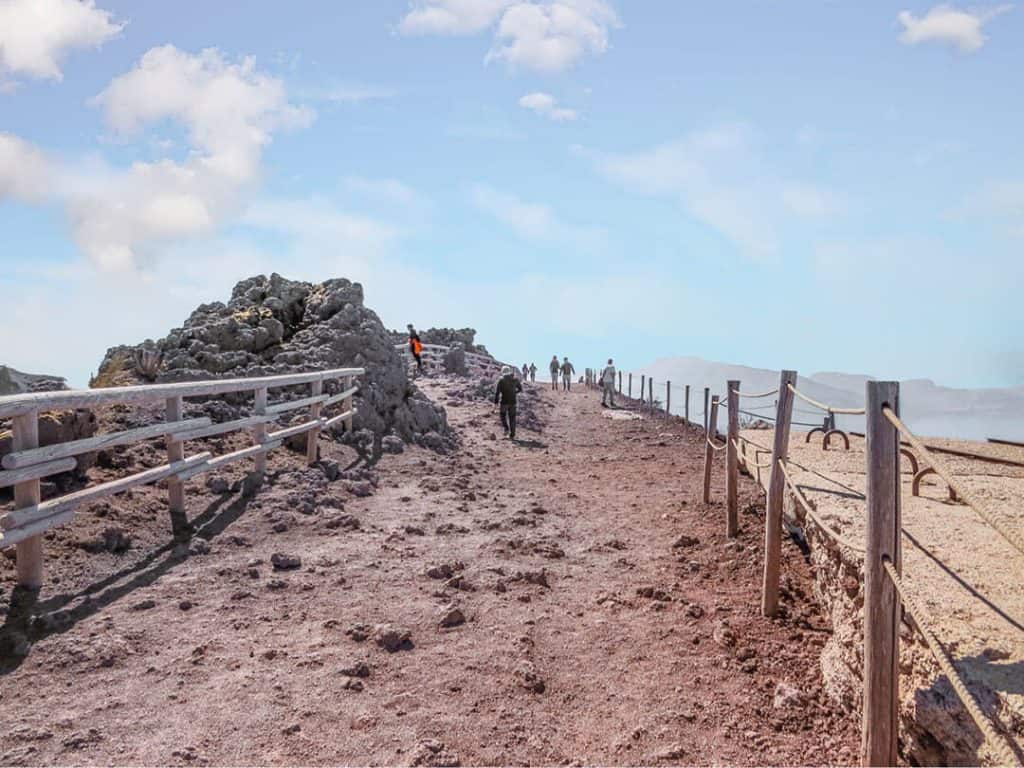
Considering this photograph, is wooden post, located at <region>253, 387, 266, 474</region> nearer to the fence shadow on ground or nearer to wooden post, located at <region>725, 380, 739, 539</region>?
the fence shadow on ground

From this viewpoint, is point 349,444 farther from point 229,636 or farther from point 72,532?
point 229,636

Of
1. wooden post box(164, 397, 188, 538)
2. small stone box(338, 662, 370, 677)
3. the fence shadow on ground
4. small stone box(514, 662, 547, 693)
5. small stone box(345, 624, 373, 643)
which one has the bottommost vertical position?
small stone box(514, 662, 547, 693)

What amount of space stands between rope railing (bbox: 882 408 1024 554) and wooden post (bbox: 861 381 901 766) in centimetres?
8

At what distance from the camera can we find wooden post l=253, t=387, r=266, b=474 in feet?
26.9

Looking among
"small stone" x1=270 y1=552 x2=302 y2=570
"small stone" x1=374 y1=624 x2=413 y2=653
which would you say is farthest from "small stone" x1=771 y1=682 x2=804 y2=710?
"small stone" x1=270 y1=552 x2=302 y2=570

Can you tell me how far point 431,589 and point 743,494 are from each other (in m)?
4.95

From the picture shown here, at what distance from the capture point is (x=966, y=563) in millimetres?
3941

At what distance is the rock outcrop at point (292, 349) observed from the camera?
11.3 metres

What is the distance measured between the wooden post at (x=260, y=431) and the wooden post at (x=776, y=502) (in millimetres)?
5742

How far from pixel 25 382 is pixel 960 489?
13038mm

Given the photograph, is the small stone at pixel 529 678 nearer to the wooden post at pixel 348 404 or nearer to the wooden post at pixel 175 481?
the wooden post at pixel 175 481

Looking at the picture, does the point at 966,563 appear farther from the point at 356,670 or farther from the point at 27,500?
the point at 27,500

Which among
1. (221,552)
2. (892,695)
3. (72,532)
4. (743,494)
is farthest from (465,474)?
(892,695)

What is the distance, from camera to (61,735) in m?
3.35
